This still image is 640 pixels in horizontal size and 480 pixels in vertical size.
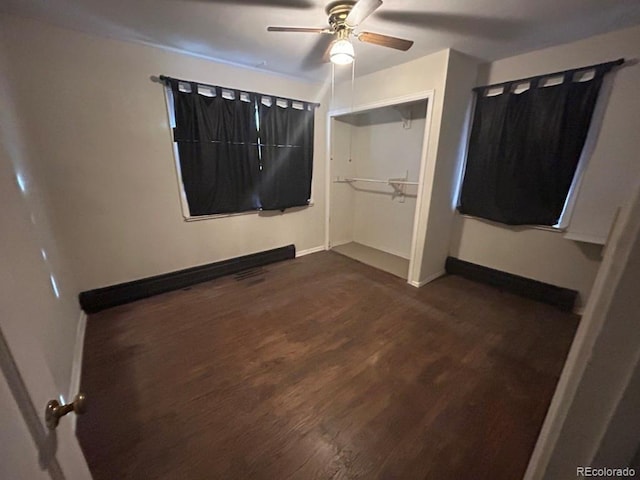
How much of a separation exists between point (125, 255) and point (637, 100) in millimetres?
4903

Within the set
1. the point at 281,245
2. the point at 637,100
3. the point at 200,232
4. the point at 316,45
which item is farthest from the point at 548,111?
the point at 200,232

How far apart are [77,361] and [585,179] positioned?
460cm

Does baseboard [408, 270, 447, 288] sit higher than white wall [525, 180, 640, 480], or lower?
lower

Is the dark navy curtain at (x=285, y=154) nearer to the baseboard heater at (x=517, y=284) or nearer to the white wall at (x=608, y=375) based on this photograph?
the baseboard heater at (x=517, y=284)

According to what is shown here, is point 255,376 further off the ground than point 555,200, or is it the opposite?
point 555,200

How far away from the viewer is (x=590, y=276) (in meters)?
2.48

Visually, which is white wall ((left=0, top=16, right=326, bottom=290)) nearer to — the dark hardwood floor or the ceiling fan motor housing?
the dark hardwood floor

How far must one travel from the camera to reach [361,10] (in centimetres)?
160

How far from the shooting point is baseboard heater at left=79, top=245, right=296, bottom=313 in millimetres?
2498

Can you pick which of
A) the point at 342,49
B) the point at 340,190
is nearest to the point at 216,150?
the point at 342,49

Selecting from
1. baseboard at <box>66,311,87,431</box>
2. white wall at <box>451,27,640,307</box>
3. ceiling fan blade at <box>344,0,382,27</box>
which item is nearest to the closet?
white wall at <box>451,27,640,307</box>

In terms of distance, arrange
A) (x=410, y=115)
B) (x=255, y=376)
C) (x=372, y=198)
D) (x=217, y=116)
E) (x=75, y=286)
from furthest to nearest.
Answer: (x=372, y=198)
(x=410, y=115)
(x=217, y=116)
(x=75, y=286)
(x=255, y=376)

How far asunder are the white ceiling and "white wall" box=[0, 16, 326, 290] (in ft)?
0.59

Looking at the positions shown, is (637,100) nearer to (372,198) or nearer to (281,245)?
(372,198)
